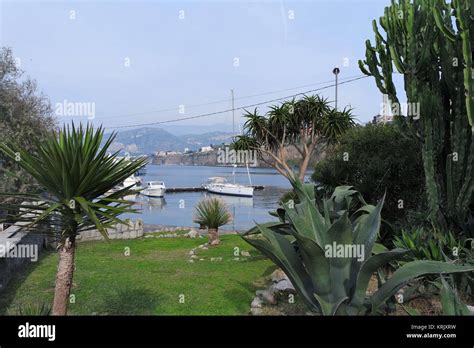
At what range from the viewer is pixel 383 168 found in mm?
8289

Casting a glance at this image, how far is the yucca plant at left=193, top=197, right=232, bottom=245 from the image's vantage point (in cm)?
980

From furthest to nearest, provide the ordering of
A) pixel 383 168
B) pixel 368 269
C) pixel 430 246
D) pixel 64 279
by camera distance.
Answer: pixel 383 168 → pixel 430 246 → pixel 64 279 → pixel 368 269

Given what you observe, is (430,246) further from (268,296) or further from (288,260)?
(288,260)

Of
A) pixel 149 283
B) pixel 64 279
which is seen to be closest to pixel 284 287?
pixel 149 283

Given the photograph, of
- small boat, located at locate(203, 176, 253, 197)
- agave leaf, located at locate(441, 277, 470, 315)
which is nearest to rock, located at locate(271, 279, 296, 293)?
agave leaf, located at locate(441, 277, 470, 315)

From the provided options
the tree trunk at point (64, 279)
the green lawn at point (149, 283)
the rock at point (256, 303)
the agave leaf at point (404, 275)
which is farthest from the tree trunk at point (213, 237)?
the agave leaf at point (404, 275)

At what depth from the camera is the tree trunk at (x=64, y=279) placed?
332 centimetres

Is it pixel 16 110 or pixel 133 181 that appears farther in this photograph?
pixel 133 181

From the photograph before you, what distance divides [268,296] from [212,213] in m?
5.11

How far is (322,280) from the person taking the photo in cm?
294

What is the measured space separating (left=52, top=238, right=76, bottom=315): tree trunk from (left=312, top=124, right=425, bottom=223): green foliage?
21.2 feet

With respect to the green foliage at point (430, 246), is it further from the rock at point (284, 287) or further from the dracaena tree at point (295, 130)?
the dracaena tree at point (295, 130)
